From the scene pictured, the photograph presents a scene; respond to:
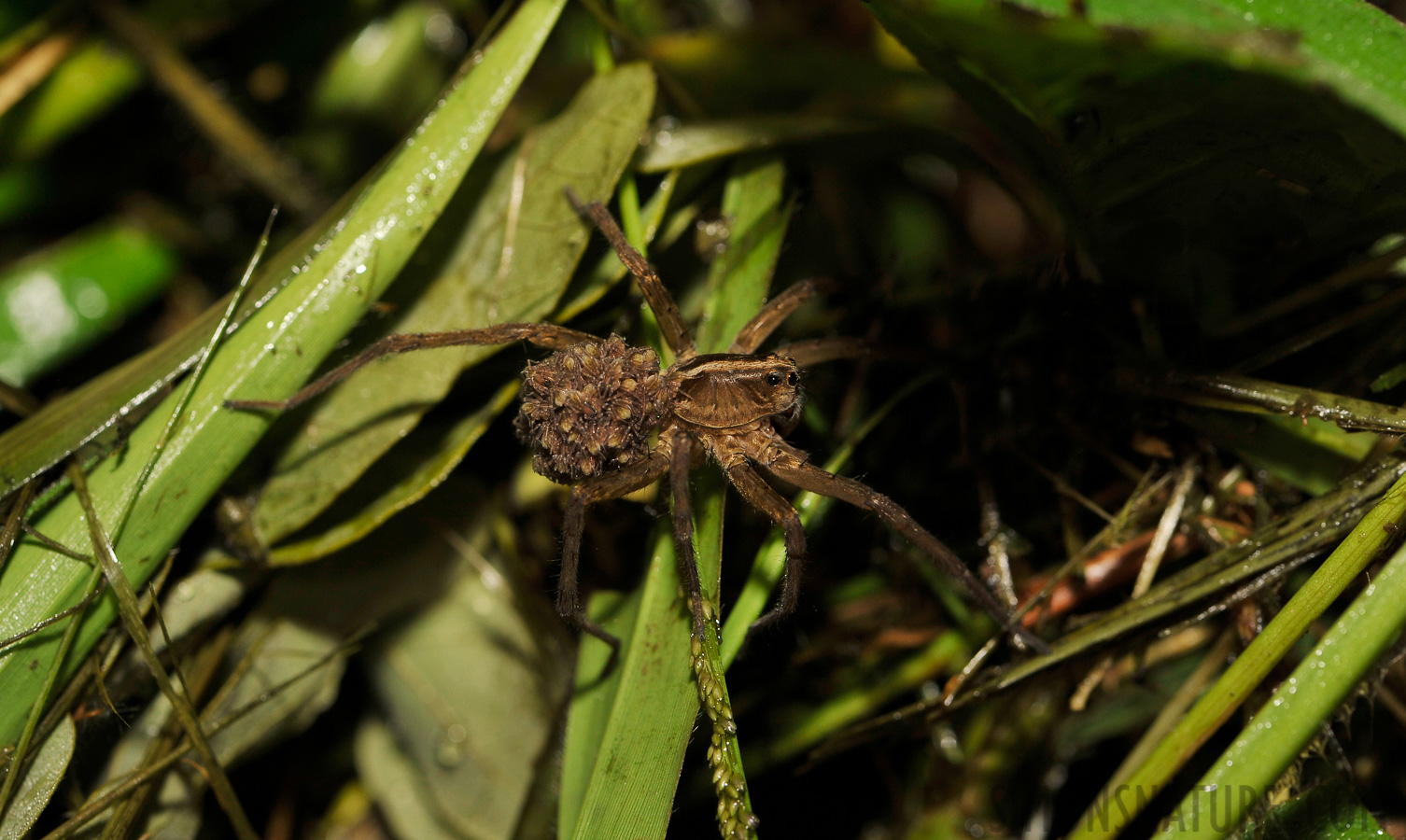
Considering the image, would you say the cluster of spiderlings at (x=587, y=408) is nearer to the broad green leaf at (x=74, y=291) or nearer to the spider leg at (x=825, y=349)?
the spider leg at (x=825, y=349)

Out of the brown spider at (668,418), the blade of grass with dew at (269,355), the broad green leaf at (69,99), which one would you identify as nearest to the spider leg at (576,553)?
the brown spider at (668,418)

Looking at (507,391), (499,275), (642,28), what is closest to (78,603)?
(507,391)

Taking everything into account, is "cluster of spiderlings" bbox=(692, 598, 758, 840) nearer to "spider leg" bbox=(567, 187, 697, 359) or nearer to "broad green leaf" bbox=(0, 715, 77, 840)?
"spider leg" bbox=(567, 187, 697, 359)

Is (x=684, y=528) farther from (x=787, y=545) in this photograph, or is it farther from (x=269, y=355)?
(x=269, y=355)

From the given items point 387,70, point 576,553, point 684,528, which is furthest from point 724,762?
point 387,70

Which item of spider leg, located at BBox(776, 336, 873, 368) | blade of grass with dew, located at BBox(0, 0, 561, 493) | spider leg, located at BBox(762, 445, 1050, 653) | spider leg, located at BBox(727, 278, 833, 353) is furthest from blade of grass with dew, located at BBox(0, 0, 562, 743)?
spider leg, located at BBox(762, 445, 1050, 653)
